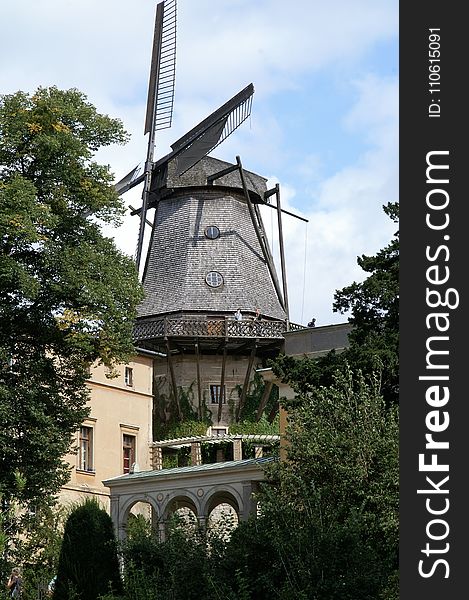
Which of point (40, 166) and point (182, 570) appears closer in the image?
point (182, 570)

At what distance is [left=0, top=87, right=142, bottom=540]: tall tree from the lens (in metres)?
30.5

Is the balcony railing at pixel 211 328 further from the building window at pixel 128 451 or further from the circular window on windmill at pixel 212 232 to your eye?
the building window at pixel 128 451

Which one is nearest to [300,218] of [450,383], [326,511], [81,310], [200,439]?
[200,439]

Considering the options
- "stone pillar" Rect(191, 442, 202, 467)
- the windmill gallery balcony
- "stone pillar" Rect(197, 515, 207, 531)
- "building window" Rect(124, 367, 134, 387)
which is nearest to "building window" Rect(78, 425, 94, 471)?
"building window" Rect(124, 367, 134, 387)

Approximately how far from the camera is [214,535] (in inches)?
A: 929

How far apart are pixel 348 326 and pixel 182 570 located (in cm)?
1101

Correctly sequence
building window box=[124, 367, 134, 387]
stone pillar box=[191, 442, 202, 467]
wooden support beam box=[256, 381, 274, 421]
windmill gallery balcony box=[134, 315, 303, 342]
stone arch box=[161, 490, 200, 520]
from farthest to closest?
windmill gallery balcony box=[134, 315, 303, 342] → wooden support beam box=[256, 381, 274, 421] → building window box=[124, 367, 134, 387] → stone pillar box=[191, 442, 202, 467] → stone arch box=[161, 490, 200, 520]

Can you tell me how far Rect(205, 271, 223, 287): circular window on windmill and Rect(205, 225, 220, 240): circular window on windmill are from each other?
1736 millimetres

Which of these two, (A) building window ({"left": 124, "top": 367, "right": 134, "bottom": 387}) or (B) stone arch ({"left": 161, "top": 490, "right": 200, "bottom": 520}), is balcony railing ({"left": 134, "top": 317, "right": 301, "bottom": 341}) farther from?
(B) stone arch ({"left": 161, "top": 490, "right": 200, "bottom": 520})

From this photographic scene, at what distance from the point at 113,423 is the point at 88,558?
23.3 m

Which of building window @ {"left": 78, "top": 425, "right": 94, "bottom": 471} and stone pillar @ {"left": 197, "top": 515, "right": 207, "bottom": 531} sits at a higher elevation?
building window @ {"left": 78, "top": 425, "right": 94, "bottom": 471}

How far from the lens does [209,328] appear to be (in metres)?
53.2

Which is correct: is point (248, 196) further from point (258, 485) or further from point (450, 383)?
point (450, 383)

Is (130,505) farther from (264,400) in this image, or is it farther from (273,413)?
(273,413)
